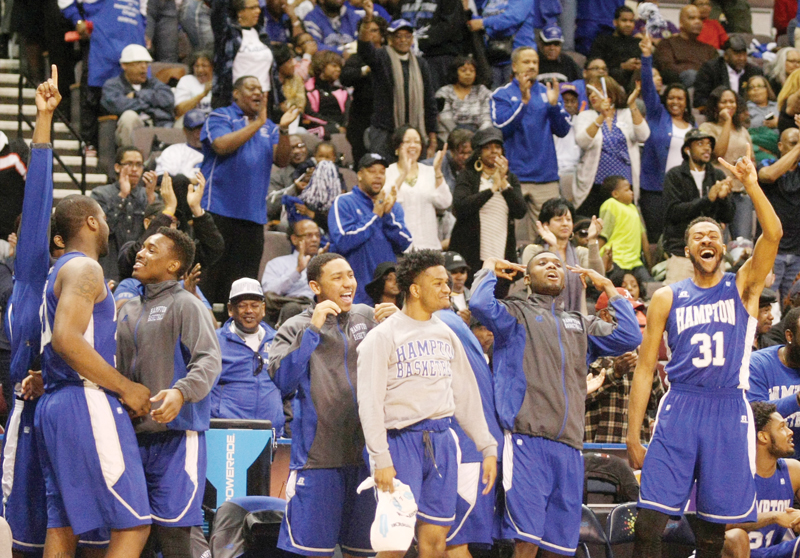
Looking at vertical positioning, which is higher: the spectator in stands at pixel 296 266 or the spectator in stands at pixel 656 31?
the spectator in stands at pixel 656 31

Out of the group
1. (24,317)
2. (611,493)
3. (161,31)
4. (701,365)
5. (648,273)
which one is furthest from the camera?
(161,31)

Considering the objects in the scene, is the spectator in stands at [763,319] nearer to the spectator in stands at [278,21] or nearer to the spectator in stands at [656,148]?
the spectator in stands at [656,148]

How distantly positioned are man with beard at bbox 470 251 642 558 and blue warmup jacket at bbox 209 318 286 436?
201 cm

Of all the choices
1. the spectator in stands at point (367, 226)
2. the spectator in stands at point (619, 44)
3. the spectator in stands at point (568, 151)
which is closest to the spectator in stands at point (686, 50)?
the spectator in stands at point (619, 44)

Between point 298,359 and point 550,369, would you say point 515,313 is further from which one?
point 298,359

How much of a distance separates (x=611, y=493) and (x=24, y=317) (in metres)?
4.11

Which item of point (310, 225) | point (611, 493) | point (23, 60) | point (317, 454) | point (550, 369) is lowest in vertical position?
point (611, 493)

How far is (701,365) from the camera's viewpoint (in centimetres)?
646

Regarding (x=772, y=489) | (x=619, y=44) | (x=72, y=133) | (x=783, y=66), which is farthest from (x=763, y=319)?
(x=72, y=133)

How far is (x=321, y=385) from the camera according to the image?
6.05 m

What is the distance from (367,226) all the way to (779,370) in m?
3.27

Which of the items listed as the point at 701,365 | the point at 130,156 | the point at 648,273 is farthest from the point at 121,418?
the point at 648,273

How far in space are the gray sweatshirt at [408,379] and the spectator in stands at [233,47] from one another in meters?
5.47

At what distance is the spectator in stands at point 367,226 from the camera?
892 cm
